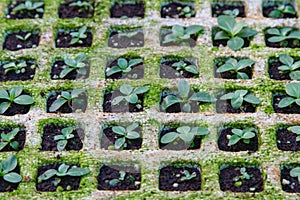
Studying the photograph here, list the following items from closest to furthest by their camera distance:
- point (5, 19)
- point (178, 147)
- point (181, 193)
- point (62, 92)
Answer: point (181, 193), point (178, 147), point (62, 92), point (5, 19)

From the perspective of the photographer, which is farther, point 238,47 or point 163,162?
point 238,47

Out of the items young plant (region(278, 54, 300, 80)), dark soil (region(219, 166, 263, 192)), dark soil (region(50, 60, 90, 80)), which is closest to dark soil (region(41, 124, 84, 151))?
dark soil (region(50, 60, 90, 80))

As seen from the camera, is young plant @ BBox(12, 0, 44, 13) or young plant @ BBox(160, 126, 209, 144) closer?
young plant @ BBox(160, 126, 209, 144)

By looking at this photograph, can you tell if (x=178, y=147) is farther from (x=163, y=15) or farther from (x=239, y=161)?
(x=163, y=15)

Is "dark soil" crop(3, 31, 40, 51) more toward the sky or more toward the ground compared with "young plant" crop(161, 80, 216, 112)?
more toward the sky

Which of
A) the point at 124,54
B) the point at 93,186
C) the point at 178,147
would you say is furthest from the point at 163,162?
the point at 124,54

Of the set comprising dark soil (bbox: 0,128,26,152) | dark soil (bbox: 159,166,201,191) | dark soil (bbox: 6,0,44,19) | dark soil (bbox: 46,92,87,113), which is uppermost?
dark soil (bbox: 6,0,44,19)

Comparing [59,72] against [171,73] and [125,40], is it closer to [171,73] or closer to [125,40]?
[125,40]

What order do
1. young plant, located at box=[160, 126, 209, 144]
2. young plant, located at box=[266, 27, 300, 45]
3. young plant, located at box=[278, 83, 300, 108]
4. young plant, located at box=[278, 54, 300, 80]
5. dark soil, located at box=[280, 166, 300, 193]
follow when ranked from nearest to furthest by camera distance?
dark soil, located at box=[280, 166, 300, 193]
young plant, located at box=[160, 126, 209, 144]
young plant, located at box=[278, 83, 300, 108]
young plant, located at box=[278, 54, 300, 80]
young plant, located at box=[266, 27, 300, 45]

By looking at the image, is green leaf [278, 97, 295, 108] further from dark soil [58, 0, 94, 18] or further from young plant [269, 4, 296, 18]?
dark soil [58, 0, 94, 18]
